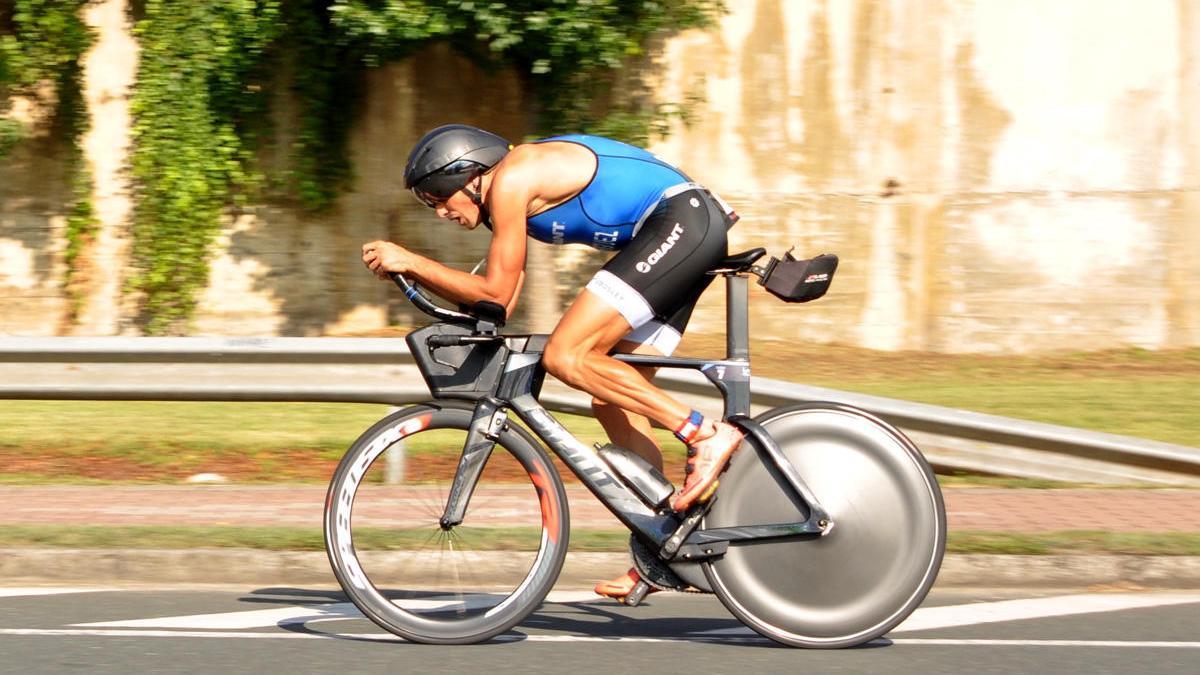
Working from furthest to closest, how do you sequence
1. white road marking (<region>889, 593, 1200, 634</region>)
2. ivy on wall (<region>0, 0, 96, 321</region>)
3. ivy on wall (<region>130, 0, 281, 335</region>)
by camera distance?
ivy on wall (<region>0, 0, 96, 321</region>), ivy on wall (<region>130, 0, 281, 335</region>), white road marking (<region>889, 593, 1200, 634</region>)

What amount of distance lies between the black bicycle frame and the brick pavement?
2.10 m

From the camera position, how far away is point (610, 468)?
5387 millimetres

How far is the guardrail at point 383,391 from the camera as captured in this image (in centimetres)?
898

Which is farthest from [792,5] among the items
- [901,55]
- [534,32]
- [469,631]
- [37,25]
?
[469,631]

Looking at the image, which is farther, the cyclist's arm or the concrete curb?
the concrete curb

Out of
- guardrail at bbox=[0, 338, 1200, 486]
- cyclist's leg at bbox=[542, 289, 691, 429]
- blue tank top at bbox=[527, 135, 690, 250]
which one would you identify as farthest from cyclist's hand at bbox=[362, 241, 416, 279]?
guardrail at bbox=[0, 338, 1200, 486]

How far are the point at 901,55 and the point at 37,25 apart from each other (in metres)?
Result: 8.14

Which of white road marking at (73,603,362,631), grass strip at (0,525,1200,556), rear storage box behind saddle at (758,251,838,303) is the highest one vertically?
rear storage box behind saddle at (758,251,838,303)

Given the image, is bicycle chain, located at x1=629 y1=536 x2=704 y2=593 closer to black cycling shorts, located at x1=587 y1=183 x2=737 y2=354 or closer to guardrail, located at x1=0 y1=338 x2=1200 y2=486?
black cycling shorts, located at x1=587 y1=183 x2=737 y2=354

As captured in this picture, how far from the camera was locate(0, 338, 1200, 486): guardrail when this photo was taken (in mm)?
8977

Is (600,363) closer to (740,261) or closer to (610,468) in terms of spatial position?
(610,468)

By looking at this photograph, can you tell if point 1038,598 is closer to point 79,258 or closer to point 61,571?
point 61,571

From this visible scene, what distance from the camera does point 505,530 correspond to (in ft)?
18.0

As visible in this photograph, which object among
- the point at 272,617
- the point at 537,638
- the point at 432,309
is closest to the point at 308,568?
the point at 272,617
